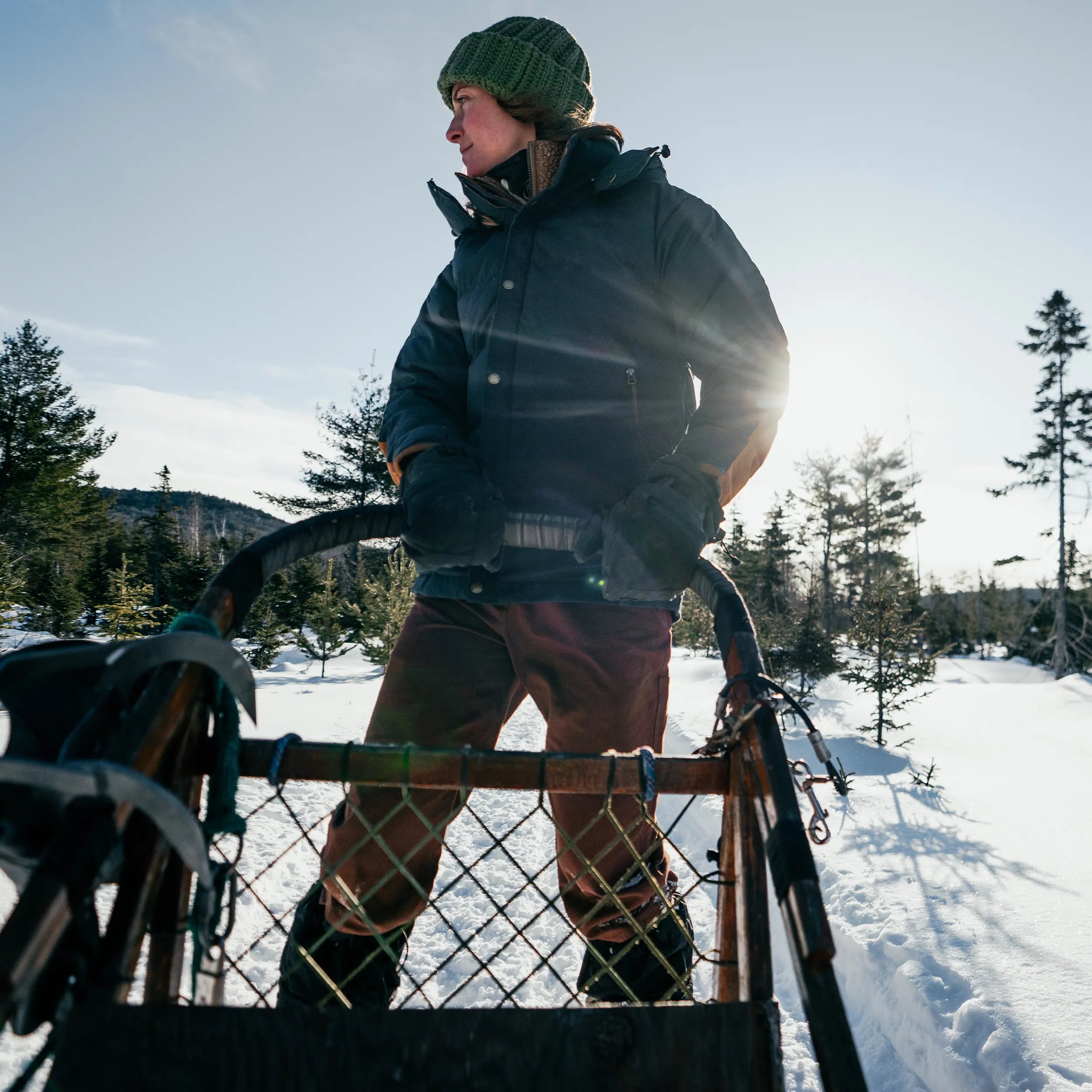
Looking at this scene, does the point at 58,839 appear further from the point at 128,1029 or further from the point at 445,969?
the point at 445,969

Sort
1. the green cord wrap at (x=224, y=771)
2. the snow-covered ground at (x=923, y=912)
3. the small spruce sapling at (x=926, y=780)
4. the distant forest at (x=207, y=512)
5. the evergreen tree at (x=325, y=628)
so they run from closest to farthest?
the green cord wrap at (x=224, y=771) → the snow-covered ground at (x=923, y=912) → the small spruce sapling at (x=926, y=780) → the evergreen tree at (x=325, y=628) → the distant forest at (x=207, y=512)

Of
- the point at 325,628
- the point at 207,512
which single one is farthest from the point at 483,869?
the point at 207,512

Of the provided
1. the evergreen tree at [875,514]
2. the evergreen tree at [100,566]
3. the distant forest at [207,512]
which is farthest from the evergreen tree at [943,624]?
the distant forest at [207,512]

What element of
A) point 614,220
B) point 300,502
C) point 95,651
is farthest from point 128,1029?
point 300,502

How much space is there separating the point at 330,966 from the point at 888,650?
31.6 ft

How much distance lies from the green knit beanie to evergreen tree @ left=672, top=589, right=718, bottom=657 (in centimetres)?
1344

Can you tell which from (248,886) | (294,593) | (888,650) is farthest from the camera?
(294,593)

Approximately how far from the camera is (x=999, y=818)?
527 centimetres

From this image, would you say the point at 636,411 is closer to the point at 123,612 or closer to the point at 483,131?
the point at 483,131

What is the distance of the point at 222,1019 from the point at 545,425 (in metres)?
1.12

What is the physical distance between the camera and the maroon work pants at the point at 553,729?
1299mm

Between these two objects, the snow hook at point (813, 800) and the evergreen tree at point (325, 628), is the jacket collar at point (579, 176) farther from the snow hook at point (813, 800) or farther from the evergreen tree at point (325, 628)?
the evergreen tree at point (325, 628)

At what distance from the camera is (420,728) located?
1379 millimetres

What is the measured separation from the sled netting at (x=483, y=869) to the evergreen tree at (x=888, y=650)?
5.63 meters
